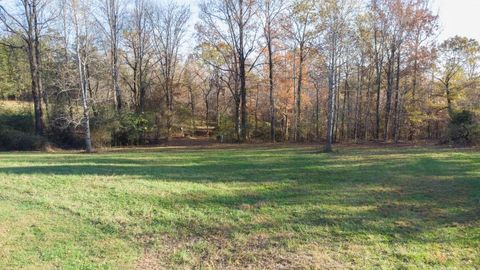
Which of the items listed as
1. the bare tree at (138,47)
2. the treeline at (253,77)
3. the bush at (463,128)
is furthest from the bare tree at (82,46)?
the bush at (463,128)

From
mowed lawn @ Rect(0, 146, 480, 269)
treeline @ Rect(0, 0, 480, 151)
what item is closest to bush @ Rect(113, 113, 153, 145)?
treeline @ Rect(0, 0, 480, 151)

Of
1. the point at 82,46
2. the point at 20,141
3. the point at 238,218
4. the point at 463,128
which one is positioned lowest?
the point at 238,218

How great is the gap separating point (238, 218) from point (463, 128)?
654 inches

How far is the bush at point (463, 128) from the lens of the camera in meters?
17.1

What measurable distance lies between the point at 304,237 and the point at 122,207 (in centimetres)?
356

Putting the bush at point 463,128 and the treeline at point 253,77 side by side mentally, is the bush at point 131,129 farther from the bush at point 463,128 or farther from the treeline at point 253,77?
the bush at point 463,128

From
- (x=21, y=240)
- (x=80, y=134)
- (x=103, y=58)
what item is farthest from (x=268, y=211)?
(x=103, y=58)

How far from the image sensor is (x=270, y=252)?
185 inches

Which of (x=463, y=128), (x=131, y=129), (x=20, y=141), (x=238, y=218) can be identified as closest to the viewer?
(x=238, y=218)

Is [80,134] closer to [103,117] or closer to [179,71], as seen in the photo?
[103,117]

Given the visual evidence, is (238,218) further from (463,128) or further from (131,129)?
(131,129)

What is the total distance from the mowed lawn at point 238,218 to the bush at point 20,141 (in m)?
10.6

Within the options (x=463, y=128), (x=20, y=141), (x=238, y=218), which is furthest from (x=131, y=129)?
(x=463, y=128)

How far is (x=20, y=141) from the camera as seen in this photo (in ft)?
64.8
